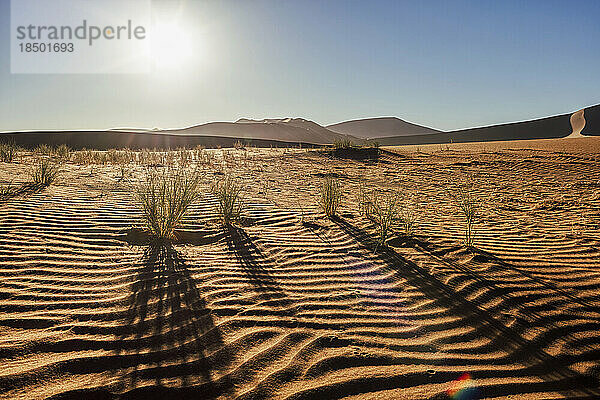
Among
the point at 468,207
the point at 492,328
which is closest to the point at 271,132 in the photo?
the point at 468,207

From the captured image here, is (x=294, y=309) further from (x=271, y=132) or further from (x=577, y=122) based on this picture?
(x=577, y=122)

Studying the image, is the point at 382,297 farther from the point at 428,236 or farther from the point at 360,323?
the point at 428,236

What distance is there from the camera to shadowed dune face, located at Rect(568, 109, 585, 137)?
58281 millimetres

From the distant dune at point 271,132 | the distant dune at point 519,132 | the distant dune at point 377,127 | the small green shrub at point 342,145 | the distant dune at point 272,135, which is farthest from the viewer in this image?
the distant dune at point 377,127

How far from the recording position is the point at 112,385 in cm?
220

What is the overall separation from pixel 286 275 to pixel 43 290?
1947mm

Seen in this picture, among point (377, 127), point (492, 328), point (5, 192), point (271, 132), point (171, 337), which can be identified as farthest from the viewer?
point (377, 127)

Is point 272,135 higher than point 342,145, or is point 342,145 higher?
point 272,135

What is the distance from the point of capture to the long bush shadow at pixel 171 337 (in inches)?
90.4

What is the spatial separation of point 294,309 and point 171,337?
3.01 ft

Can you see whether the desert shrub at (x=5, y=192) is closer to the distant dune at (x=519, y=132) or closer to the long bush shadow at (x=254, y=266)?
the long bush shadow at (x=254, y=266)

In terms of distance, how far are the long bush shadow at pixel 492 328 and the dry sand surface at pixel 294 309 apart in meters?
0.01

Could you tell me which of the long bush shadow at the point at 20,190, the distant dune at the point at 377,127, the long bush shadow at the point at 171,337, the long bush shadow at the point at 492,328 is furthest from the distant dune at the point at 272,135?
the distant dune at the point at 377,127

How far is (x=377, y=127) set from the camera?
144 meters
